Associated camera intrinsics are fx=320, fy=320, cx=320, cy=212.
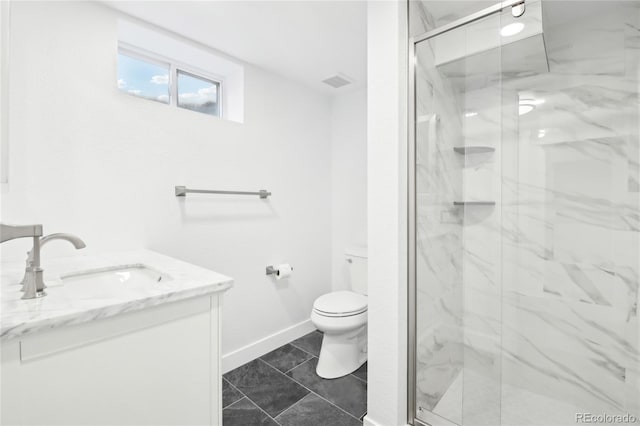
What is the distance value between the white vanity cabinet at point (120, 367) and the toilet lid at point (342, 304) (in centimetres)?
104

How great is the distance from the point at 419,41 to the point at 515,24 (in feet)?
1.28

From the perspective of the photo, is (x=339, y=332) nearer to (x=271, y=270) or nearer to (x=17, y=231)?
(x=271, y=270)

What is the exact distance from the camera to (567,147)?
67.2 inches

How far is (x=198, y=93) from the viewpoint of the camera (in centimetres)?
228

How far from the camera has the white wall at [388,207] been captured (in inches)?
57.2

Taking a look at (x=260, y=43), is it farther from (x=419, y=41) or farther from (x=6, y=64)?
(x=6, y=64)

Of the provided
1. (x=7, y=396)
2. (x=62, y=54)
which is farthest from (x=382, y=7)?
(x=7, y=396)

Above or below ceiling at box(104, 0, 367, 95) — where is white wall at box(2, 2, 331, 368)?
below

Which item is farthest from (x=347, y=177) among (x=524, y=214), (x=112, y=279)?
(x=112, y=279)

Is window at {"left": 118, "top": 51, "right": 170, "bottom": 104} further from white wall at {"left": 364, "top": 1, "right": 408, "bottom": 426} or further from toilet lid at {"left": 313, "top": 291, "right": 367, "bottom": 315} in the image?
toilet lid at {"left": 313, "top": 291, "right": 367, "bottom": 315}

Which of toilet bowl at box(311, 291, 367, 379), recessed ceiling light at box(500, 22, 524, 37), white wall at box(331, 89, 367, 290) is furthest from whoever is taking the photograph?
white wall at box(331, 89, 367, 290)

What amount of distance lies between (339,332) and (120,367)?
4.43ft

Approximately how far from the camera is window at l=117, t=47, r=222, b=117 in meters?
1.96

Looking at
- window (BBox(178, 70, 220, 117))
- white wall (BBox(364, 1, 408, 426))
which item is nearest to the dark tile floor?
white wall (BBox(364, 1, 408, 426))
